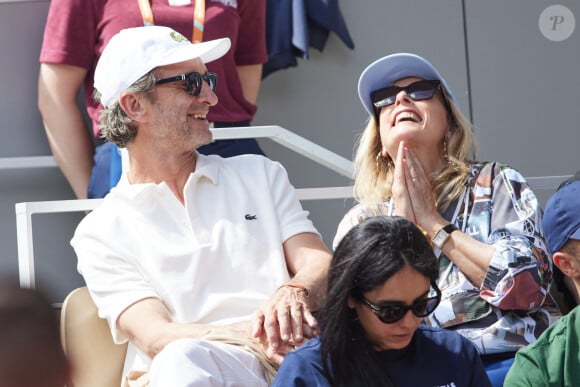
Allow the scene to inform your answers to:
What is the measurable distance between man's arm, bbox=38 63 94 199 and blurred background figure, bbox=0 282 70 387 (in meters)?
3.56

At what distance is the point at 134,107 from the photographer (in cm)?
408

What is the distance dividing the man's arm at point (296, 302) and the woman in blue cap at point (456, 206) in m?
0.16

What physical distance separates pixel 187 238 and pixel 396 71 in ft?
3.11

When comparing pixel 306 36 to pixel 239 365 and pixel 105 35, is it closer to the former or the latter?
pixel 105 35

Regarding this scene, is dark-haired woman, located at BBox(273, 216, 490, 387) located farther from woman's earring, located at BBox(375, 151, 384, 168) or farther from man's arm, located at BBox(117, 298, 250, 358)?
woman's earring, located at BBox(375, 151, 384, 168)

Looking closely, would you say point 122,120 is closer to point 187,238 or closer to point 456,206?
point 187,238

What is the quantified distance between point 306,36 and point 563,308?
2210 millimetres

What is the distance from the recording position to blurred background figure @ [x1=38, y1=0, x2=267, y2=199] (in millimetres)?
4848

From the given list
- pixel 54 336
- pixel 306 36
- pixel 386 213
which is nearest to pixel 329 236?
pixel 306 36

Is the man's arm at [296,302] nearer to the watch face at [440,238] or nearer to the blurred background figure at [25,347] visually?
the watch face at [440,238]

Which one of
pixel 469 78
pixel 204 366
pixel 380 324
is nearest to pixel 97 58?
pixel 469 78

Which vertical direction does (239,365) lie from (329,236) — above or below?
above

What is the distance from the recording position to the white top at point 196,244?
3699 millimetres

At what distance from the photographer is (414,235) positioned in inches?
118
